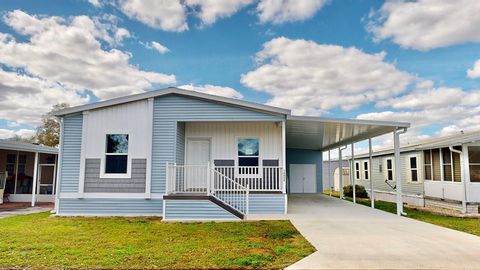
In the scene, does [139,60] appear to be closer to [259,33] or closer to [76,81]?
[259,33]

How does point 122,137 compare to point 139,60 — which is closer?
point 122,137

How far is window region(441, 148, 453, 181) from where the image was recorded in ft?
45.0

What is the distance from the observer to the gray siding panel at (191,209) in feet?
31.4

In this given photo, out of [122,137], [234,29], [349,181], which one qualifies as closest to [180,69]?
[234,29]

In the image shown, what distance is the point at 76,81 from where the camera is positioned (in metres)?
23.8

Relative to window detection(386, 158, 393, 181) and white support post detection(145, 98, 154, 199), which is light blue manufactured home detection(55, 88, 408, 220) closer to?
white support post detection(145, 98, 154, 199)

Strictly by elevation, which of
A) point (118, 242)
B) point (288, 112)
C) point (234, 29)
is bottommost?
point (118, 242)

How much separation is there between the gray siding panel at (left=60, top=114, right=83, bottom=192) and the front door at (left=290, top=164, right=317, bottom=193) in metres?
13.2

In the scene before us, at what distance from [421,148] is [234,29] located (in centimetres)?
1071

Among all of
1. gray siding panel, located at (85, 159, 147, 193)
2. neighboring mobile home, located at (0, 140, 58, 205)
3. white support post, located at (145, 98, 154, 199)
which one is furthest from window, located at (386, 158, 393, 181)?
neighboring mobile home, located at (0, 140, 58, 205)

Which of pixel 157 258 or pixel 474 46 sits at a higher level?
pixel 474 46

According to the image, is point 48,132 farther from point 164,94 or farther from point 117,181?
point 164,94

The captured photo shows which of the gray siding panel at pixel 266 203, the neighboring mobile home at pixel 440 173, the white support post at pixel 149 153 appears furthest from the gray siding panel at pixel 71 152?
the neighboring mobile home at pixel 440 173

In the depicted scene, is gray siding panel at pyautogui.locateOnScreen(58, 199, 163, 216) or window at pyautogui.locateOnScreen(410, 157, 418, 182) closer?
gray siding panel at pyautogui.locateOnScreen(58, 199, 163, 216)
